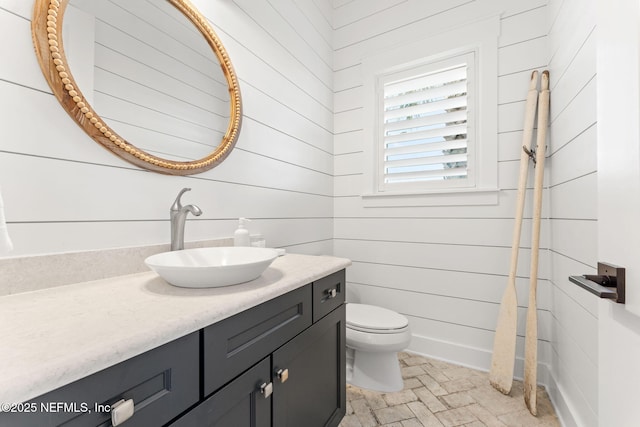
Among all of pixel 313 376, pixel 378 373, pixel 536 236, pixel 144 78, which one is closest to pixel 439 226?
pixel 536 236

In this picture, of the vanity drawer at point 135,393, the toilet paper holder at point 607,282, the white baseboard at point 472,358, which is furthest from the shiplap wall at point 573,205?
the vanity drawer at point 135,393

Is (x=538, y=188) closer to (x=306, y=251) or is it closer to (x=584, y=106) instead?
(x=584, y=106)

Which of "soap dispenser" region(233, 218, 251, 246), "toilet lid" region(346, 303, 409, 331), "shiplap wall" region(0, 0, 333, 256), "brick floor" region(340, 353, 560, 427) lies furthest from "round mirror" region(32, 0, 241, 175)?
"brick floor" region(340, 353, 560, 427)

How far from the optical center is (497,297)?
1.84 meters

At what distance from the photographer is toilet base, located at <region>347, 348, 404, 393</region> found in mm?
1651

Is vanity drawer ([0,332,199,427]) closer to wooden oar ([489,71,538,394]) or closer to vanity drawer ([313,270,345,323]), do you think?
vanity drawer ([313,270,345,323])

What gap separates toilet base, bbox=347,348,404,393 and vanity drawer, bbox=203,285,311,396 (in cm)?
86

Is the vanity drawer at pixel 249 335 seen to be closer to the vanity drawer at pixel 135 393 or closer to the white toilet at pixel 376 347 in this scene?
the vanity drawer at pixel 135 393

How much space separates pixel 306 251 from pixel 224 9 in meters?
1.48

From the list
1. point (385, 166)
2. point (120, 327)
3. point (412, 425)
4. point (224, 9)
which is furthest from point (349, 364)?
point (224, 9)

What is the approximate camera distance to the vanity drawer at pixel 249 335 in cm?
67

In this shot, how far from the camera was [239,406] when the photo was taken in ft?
2.45

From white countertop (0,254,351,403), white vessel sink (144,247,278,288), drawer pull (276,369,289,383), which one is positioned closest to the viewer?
white countertop (0,254,351,403)

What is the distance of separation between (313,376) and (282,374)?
Answer: 0.24 metres
